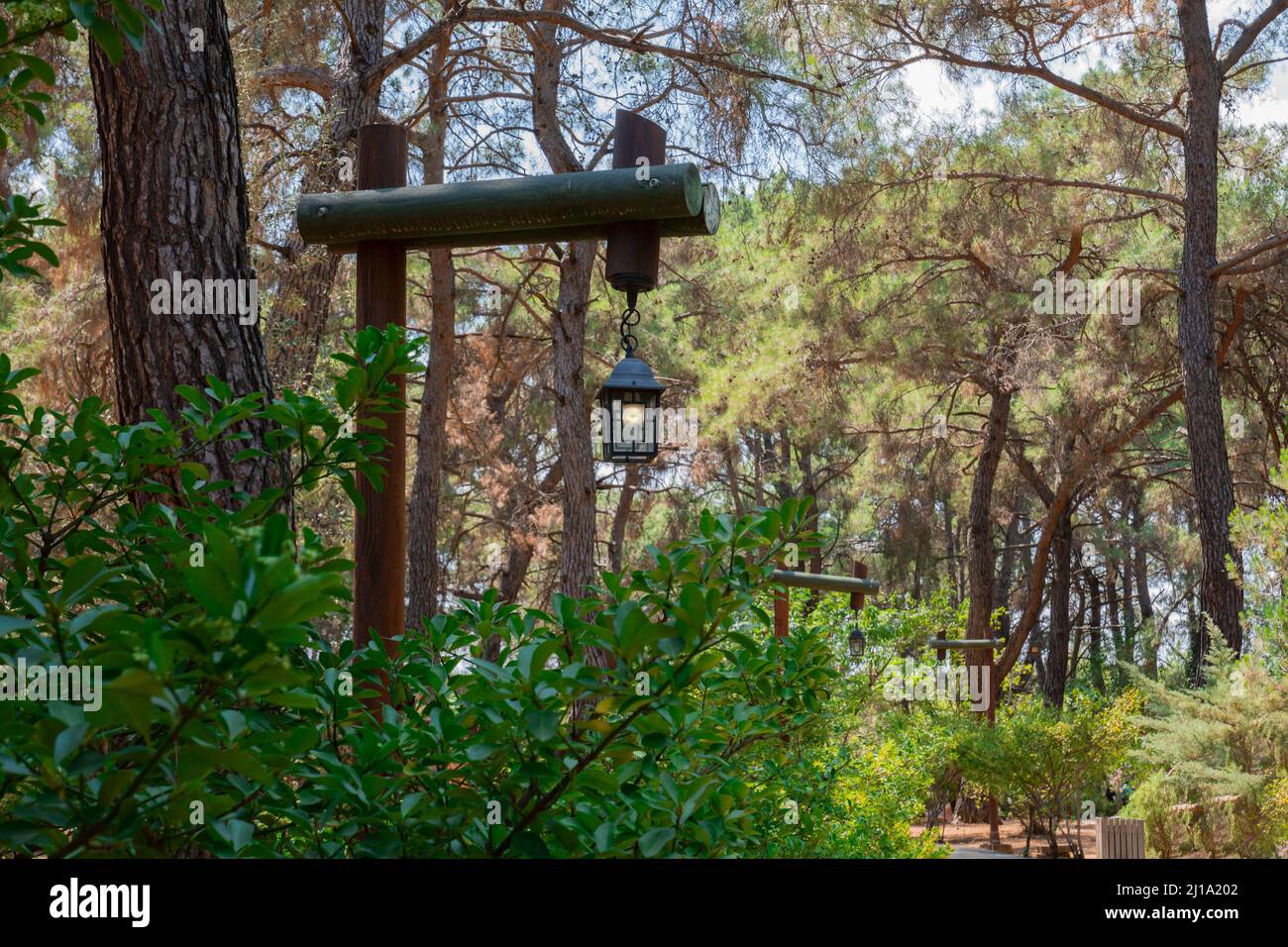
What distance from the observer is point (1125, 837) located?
6820 mm

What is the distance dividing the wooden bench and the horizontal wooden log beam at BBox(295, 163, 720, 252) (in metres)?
5.67

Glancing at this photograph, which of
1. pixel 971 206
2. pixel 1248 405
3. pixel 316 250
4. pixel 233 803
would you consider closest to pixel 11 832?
pixel 233 803

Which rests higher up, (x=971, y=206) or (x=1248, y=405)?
(x=971, y=206)

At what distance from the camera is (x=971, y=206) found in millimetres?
11078

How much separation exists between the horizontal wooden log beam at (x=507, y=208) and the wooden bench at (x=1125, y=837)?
18.6 feet

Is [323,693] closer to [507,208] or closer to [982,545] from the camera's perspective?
[507,208]

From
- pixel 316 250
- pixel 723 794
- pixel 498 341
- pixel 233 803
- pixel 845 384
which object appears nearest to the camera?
pixel 233 803

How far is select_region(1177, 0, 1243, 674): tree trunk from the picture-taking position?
28.0 ft

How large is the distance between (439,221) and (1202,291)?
7.75 metres

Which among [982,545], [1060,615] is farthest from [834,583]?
[1060,615]

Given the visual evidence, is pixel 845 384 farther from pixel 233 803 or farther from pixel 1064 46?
pixel 233 803
